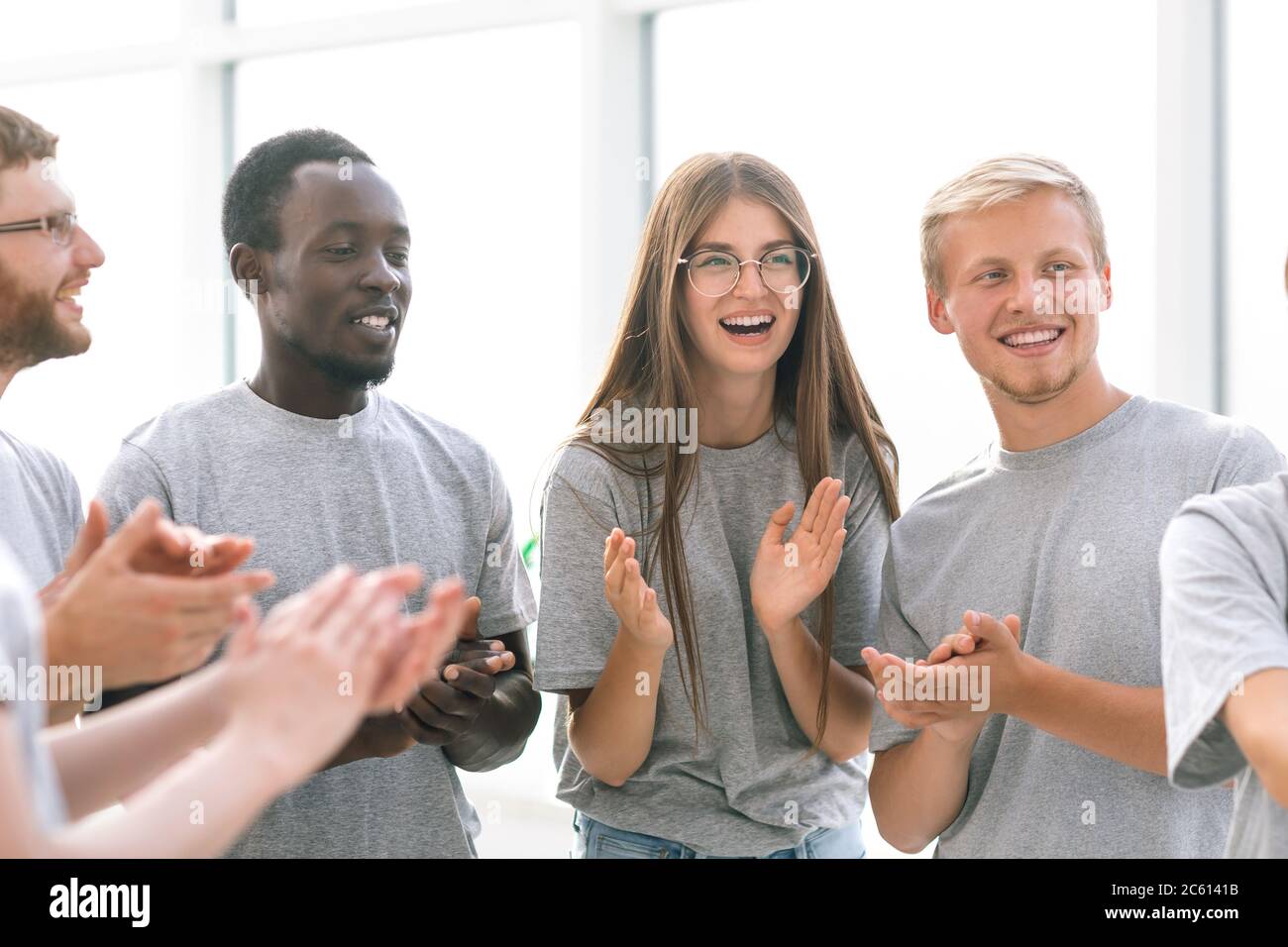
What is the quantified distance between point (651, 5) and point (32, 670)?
2.73 metres

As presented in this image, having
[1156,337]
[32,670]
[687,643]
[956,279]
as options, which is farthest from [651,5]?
[32,670]

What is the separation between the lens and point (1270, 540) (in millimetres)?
1115

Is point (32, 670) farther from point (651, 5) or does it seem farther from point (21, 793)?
point (651, 5)

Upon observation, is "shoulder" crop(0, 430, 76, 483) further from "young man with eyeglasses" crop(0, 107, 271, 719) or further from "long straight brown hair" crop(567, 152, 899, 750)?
"long straight brown hair" crop(567, 152, 899, 750)

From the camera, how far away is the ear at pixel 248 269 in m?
1.77

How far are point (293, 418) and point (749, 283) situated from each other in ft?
2.12

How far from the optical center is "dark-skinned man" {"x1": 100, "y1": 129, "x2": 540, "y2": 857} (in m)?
1.57

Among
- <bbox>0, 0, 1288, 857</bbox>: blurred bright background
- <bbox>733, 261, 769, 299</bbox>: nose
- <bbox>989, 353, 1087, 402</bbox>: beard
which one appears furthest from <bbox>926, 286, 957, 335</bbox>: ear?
<bbox>0, 0, 1288, 857</bbox>: blurred bright background

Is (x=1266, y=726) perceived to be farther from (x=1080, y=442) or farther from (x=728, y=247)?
(x=728, y=247)

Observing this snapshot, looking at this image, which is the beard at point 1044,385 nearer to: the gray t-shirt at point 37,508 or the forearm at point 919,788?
the forearm at point 919,788

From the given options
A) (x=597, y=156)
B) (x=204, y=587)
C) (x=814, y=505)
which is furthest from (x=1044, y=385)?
(x=597, y=156)

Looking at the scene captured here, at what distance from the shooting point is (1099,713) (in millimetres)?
1356

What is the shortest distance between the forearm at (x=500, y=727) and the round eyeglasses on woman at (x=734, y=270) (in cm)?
60

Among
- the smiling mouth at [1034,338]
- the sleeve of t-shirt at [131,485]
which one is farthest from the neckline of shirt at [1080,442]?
the sleeve of t-shirt at [131,485]
